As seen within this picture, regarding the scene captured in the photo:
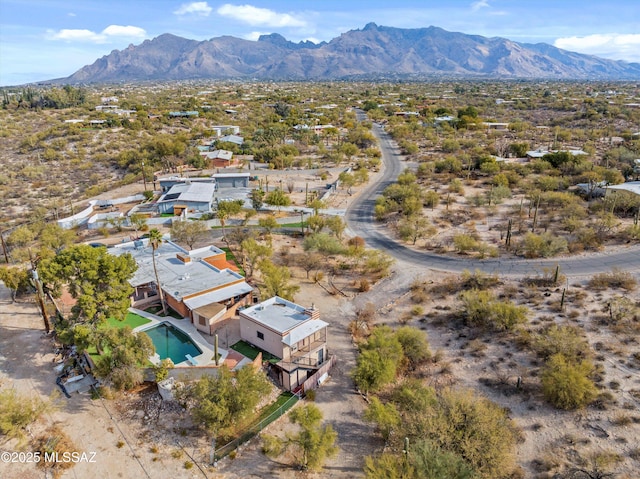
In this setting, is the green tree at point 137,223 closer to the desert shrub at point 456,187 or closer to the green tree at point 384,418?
the green tree at point 384,418

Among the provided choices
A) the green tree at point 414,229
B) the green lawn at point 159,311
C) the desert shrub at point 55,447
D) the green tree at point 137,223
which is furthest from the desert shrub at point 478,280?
the green tree at point 137,223

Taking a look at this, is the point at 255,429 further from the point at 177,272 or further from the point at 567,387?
the point at 177,272

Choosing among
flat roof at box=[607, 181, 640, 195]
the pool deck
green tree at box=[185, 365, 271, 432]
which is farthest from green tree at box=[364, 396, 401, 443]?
flat roof at box=[607, 181, 640, 195]

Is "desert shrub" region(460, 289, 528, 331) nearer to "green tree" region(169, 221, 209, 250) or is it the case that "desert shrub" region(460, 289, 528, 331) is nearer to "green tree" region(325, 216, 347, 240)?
"green tree" region(325, 216, 347, 240)

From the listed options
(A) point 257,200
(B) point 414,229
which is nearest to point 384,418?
(B) point 414,229

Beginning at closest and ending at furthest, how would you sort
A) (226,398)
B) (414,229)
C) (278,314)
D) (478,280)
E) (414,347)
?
1. (226,398)
2. (414,347)
3. (278,314)
4. (478,280)
5. (414,229)
